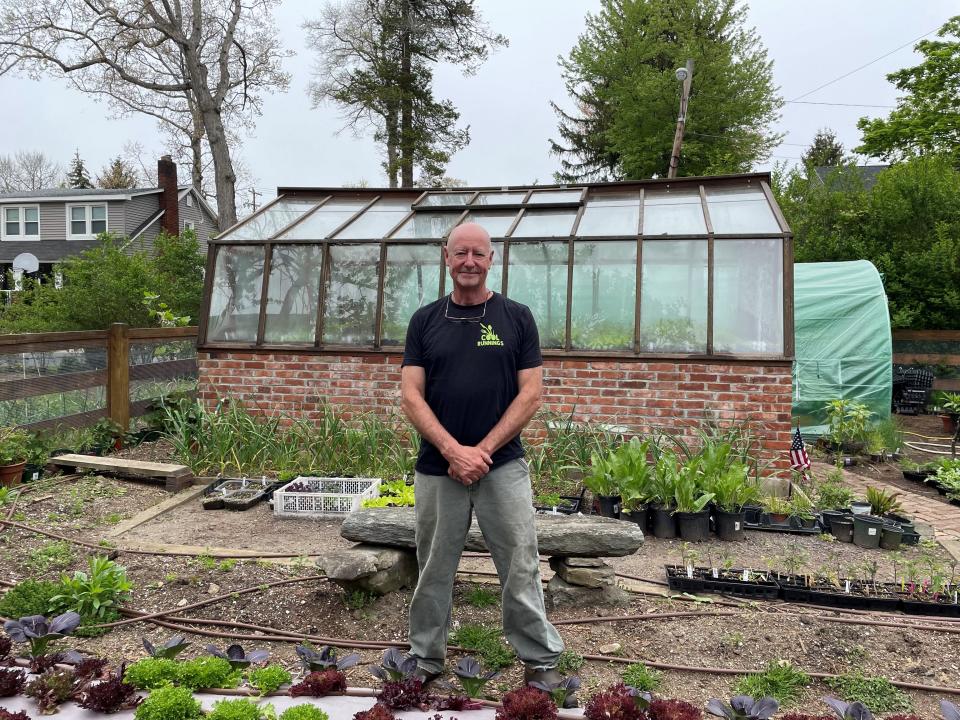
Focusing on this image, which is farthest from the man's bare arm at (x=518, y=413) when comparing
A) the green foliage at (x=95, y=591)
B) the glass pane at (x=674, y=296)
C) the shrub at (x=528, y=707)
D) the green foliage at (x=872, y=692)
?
the glass pane at (x=674, y=296)

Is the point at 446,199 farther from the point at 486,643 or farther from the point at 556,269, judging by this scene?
the point at 486,643

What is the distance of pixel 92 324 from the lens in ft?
38.3

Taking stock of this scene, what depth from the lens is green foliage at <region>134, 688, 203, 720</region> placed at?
2383mm

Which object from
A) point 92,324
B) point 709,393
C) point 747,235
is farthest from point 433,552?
point 92,324

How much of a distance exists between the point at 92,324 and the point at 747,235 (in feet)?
32.9

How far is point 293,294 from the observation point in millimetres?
7809

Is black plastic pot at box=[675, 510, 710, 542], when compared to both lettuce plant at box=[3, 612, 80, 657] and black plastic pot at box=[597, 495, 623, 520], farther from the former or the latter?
lettuce plant at box=[3, 612, 80, 657]

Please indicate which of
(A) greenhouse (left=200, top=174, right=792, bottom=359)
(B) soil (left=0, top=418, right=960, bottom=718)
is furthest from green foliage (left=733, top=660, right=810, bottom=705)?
(A) greenhouse (left=200, top=174, right=792, bottom=359)

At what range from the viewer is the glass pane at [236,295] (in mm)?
7797

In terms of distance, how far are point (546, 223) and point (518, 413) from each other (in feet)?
17.5

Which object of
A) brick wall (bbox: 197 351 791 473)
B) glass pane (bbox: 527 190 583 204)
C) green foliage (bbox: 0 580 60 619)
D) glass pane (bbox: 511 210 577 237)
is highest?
glass pane (bbox: 527 190 583 204)

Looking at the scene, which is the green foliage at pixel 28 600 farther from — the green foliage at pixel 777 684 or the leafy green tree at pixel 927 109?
the leafy green tree at pixel 927 109

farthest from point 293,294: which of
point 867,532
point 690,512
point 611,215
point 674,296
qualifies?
point 867,532

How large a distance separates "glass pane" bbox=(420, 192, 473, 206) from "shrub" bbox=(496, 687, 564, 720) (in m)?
6.91
